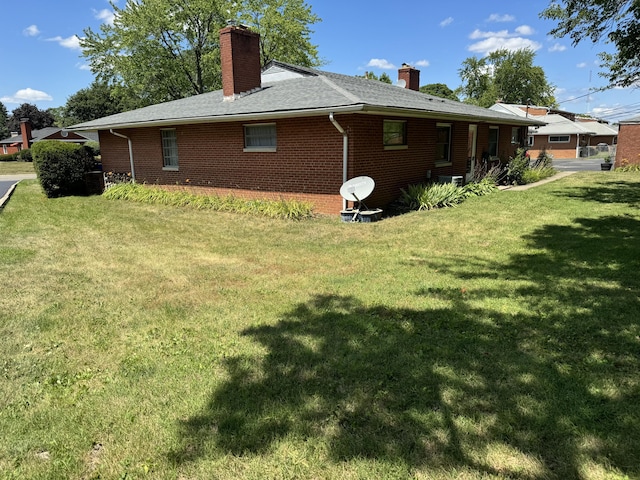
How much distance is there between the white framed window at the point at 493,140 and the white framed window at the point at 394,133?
8.16m

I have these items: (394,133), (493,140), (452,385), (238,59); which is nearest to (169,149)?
(238,59)

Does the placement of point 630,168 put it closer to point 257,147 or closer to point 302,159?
point 302,159

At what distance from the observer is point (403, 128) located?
12359 mm

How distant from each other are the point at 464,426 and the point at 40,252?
7.91 metres

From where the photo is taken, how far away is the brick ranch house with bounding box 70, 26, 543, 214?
10.7 meters

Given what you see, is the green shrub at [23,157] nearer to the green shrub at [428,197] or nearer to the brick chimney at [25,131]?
the brick chimney at [25,131]

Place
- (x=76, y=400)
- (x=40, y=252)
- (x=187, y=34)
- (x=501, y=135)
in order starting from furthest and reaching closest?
(x=187, y=34) → (x=501, y=135) → (x=40, y=252) → (x=76, y=400)

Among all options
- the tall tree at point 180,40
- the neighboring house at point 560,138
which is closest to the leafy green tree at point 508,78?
the neighboring house at point 560,138

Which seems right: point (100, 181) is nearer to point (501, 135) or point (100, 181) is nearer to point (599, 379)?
point (501, 135)

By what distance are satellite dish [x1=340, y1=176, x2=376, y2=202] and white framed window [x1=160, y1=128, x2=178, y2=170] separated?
7834 millimetres

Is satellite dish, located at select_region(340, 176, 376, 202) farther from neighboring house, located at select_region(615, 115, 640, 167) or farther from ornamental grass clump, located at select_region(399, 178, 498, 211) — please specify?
neighboring house, located at select_region(615, 115, 640, 167)

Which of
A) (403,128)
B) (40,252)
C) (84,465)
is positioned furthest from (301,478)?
(403,128)

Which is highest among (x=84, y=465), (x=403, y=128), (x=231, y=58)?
(x=231, y=58)

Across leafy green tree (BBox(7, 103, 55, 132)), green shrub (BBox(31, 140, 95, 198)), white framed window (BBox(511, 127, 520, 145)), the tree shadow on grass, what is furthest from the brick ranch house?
leafy green tree (BBox(7, 103, 55, 132))
